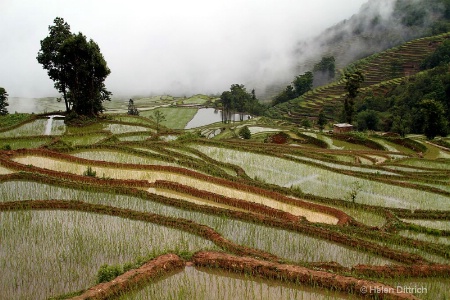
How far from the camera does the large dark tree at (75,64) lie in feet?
69.6

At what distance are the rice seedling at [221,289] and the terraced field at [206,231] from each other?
2 centimetres

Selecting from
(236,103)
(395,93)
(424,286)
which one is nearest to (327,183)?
(424,286)

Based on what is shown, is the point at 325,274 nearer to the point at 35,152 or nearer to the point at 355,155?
the point at 35,152

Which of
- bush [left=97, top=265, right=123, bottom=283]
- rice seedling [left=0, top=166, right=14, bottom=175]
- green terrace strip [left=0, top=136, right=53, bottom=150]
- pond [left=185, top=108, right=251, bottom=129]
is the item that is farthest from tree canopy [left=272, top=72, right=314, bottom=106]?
bush [left=97, top=265, right=123, bottom=283]

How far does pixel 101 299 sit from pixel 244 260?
207cm

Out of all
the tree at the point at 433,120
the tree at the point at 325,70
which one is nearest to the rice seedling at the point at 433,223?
the tree at the point at 433,120

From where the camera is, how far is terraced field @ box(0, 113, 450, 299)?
512 centimetres

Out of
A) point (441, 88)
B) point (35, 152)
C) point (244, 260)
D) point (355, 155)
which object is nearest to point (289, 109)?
point (441, 88)

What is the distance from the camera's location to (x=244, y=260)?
5531 millimetres

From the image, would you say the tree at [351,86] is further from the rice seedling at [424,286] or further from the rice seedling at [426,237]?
the rice seedling at [424,286]

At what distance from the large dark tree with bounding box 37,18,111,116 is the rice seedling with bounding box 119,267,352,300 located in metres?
19.2

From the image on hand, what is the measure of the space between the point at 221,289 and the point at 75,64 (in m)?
20.2

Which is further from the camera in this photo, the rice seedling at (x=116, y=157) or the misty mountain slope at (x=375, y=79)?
the misty mountain slope at (x=375, y=79)

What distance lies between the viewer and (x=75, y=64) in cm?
2183
